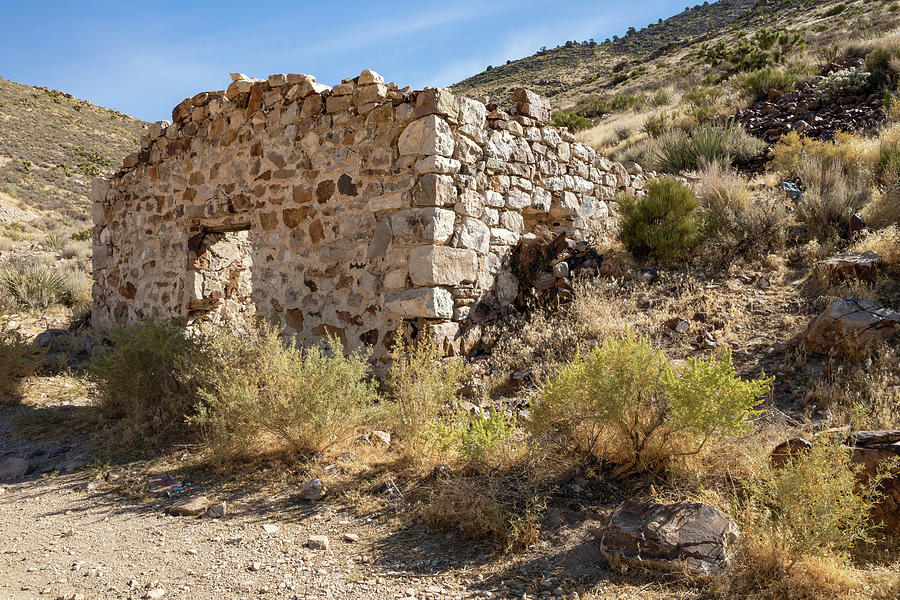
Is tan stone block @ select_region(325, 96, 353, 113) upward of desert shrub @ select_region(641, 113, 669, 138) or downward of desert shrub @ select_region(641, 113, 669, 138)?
downward

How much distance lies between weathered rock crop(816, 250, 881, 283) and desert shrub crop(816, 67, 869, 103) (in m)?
8.40

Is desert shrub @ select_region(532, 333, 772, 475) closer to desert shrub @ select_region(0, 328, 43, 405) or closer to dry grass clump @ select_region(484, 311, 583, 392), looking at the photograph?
dry grass clump @ select_region(484, 311, 583, 392)

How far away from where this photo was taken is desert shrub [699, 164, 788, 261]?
630 cm

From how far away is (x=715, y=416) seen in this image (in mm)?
3008

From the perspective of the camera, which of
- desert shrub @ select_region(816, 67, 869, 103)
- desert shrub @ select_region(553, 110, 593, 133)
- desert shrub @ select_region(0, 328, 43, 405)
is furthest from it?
desert shrub @ select_region(553, 110, 593, 133)

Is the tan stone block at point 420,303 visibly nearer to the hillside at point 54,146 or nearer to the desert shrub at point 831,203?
the desert shrub at point 831,203

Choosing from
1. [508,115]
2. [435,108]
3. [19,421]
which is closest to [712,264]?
[508,115]

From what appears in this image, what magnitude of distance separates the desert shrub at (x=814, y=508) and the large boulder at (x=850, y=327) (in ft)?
6.87

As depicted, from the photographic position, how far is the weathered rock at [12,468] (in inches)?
166

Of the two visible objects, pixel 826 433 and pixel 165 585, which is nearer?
pixel 165 585

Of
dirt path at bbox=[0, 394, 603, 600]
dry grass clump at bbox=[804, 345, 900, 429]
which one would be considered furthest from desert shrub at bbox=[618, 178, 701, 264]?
dirt path at bbox=[0, 394, 603, 600]

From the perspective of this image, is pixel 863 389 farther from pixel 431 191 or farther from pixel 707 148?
pixel 707 148

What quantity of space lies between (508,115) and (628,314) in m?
2.55

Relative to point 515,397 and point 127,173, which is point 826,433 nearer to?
point 515,397
